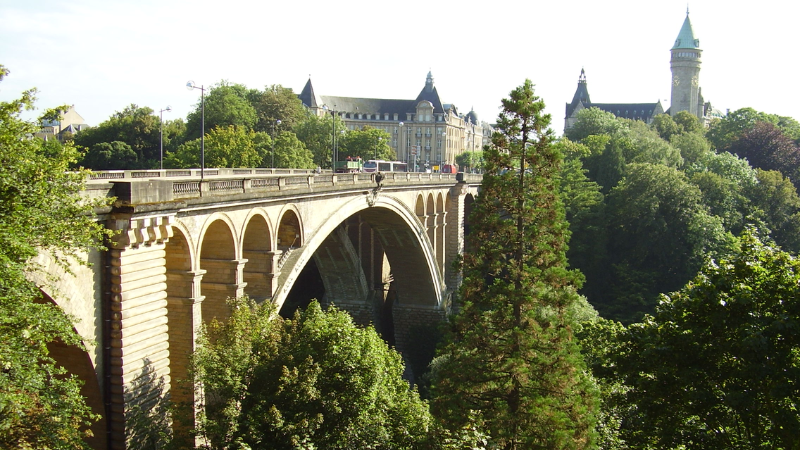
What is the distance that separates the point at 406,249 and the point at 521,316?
2421cm

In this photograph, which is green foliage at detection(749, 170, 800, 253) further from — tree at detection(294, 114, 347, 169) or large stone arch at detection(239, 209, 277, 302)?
large stone arch at detection(239, 209, 277, 302)

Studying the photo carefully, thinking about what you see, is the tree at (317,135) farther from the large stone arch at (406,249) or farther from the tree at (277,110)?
the large stone arch at (406,249)

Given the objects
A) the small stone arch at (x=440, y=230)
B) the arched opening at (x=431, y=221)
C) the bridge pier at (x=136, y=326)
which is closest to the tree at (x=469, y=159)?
the small stone arch at (x=440, y=230)

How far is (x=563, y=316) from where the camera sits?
19.8 m

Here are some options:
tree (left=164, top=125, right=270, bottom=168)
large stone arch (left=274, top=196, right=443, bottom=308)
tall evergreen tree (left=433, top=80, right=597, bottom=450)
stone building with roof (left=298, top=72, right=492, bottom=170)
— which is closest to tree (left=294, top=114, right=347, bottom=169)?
tree (left=164, top=125, right=270, bottom=168)

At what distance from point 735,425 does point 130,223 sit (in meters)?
12.7

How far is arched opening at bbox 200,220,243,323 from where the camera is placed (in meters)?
20.4

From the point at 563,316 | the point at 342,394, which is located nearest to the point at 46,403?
the point at 342,394

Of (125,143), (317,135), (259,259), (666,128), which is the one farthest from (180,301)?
(666,128)

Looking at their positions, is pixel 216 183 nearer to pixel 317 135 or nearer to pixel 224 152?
pixel 224 152

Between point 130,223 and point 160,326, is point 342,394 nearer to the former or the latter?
point 160,326

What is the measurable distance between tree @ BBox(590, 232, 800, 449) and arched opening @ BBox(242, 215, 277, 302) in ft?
40.3

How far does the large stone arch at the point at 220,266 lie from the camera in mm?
20375

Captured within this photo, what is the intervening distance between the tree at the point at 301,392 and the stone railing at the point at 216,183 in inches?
138
